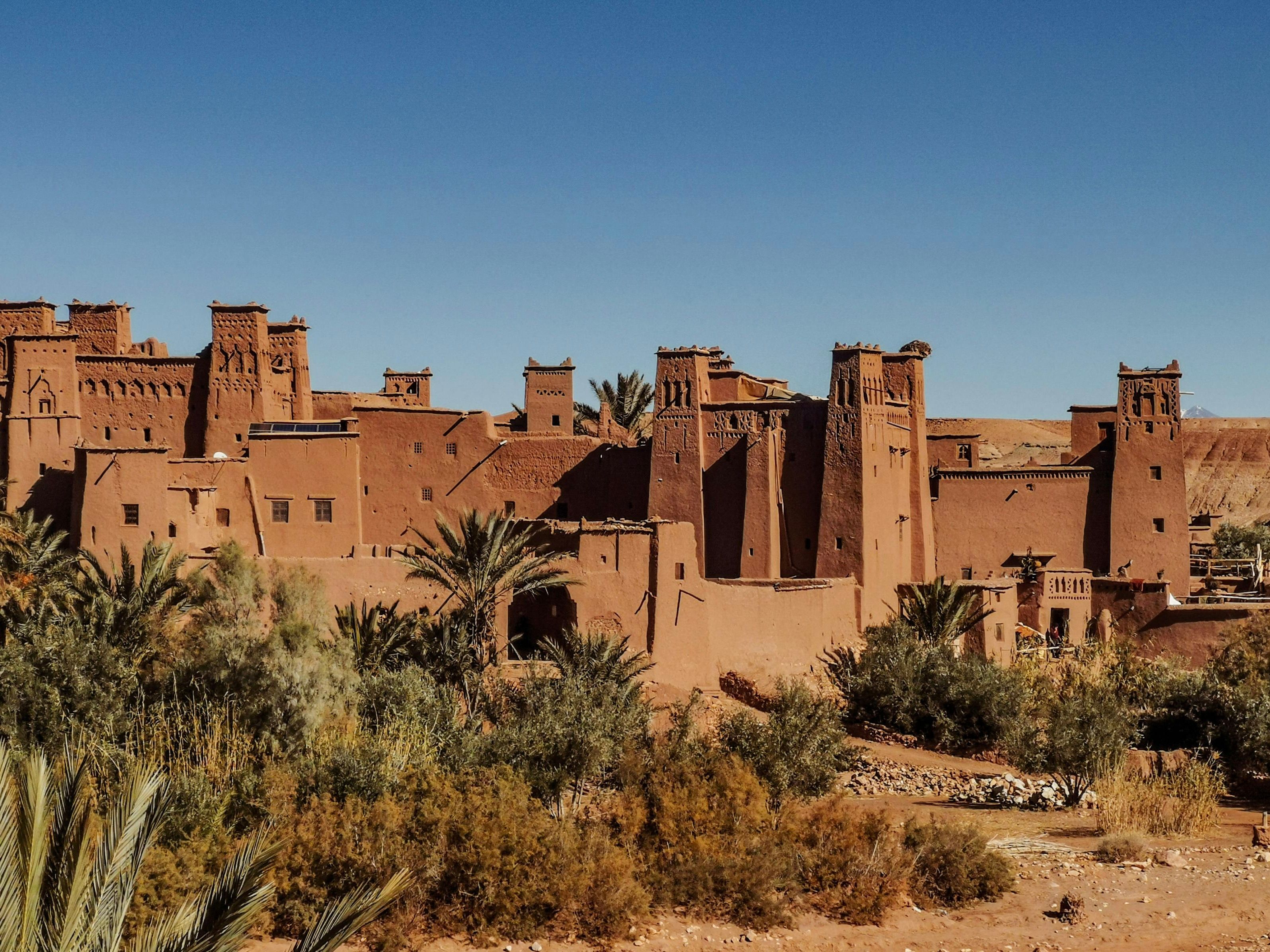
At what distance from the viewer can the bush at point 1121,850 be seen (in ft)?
60.6

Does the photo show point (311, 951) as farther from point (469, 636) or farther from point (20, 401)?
point (20, 401)

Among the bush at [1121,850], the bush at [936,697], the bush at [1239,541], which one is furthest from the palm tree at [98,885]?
the bush at [1239,541]

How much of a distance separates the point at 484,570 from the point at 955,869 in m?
8.57

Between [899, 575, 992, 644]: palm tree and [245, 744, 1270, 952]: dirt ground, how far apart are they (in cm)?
893

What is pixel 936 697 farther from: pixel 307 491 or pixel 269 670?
pixel 307 491

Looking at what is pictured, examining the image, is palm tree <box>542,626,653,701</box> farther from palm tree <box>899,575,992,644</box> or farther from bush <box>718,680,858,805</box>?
palm tree <box>899,575,992,644</box>

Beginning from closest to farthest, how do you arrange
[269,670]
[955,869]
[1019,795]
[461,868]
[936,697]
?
[461,868] < [955,869] < [269,670] < [1019,795] < [936,697]

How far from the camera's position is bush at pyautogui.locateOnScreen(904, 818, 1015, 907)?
17.3 m

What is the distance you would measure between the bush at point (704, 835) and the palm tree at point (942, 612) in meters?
10.1

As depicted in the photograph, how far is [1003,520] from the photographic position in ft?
113

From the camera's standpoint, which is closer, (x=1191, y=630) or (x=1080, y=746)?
(x=1080, y=746)

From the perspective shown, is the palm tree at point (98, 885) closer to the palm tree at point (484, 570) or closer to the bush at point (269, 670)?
the bush at point (269, 670)

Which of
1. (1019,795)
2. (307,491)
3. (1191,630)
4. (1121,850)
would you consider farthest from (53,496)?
(1191,630)

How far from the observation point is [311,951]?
8156 mm
